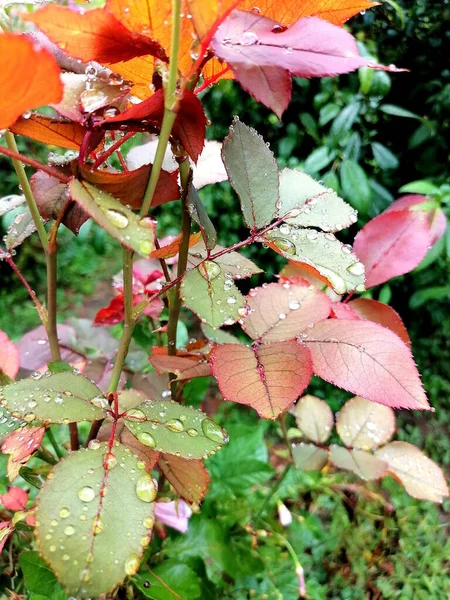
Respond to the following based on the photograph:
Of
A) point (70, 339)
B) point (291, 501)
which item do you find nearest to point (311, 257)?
point (70, 339)

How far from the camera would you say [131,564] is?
0.86ft

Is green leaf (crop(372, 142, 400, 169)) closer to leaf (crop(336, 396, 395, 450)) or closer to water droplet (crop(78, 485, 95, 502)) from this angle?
leaf (crop(336, 396, 395, 450))

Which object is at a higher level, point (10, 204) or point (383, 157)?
point (10, 204)

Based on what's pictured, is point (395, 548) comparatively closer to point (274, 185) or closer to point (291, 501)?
point (291, 501)

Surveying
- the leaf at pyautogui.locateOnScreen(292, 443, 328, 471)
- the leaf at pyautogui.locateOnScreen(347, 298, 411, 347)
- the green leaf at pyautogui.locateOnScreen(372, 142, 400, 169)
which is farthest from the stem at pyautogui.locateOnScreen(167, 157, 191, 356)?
the green leaf at pyautogui.locateOnScreen(372, 142, 400, 169)

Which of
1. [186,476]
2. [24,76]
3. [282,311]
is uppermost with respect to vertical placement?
[24,76]

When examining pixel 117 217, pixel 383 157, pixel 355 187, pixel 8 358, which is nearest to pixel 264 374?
pixel 117 217

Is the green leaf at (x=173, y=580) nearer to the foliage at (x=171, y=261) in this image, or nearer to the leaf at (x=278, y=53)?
the foliage at (x=171, y=261)

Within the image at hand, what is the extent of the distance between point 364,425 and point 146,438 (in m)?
0.46

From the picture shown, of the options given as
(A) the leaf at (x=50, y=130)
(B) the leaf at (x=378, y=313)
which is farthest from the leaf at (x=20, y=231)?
(B) the leaf at (x=378, y=313)

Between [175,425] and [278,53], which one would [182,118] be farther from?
[175,425]

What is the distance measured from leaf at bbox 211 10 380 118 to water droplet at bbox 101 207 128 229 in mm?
96

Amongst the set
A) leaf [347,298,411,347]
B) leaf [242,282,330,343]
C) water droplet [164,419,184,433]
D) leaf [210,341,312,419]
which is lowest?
leaf [347,298,411,347]

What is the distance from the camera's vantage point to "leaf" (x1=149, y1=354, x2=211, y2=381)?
0.41 meters
